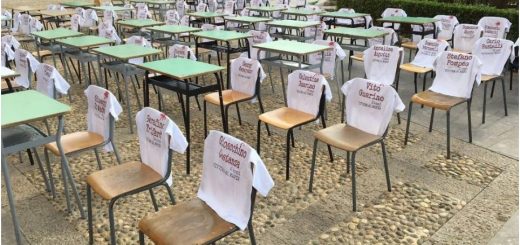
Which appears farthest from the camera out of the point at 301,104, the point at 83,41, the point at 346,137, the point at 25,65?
the point at 83,41

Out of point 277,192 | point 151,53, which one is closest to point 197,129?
point 151,53

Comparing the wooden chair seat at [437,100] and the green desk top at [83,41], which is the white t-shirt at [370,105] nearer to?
the wooden chair seat at [437,100]

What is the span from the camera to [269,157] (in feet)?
14.3

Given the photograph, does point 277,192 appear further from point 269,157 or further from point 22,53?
point 22,53

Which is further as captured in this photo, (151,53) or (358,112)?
(151,53)

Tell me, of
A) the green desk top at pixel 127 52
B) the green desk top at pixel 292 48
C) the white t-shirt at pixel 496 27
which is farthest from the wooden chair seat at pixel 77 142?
the white t-shirt at pixel 496 27

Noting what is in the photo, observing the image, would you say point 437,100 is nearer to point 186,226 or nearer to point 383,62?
point 383,62

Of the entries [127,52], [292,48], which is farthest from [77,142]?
[292,48]

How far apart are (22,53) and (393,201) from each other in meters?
4.19

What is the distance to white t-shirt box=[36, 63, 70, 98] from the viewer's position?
3971mm

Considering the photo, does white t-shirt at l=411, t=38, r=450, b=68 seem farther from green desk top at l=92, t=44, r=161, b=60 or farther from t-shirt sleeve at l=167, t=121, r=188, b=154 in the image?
t-shirt sleeve at l=167, t=121, r=188, b=154

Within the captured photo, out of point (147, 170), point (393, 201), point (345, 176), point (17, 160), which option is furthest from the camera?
point (17, 160)

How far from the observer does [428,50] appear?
5.61 m

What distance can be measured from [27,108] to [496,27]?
6.63m
